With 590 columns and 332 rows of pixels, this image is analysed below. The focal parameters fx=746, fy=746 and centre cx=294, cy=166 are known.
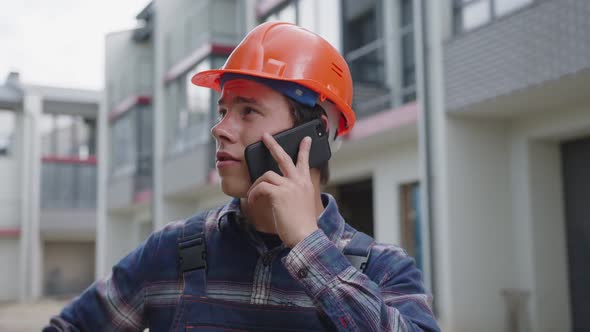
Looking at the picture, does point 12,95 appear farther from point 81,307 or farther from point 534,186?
point 81,307

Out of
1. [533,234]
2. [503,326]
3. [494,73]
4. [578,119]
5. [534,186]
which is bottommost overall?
[503,326]

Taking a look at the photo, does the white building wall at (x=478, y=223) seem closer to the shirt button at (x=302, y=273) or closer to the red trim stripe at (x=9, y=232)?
the shirt button at (x=302, y=273)

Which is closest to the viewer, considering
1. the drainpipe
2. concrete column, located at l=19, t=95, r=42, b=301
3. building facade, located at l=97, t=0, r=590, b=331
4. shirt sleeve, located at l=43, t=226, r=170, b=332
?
shirt sleeve, located at l=43, t=226, r=170, b=332

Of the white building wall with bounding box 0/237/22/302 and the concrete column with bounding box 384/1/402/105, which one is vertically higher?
the concrete column with bounding box 384/1/402/105

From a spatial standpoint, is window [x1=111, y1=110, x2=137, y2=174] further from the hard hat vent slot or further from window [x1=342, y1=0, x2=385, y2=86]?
the hard hat vent slot

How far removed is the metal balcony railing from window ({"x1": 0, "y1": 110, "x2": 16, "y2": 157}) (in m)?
1.56

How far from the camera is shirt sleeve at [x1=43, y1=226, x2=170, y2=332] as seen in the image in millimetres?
2039

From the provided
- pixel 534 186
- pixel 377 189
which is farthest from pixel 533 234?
pixel 377 189

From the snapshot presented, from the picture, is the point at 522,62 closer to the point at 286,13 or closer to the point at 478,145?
the point at 478,145

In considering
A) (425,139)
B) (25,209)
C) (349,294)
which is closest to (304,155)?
(349,294)

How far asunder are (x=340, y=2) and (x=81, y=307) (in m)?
12.6

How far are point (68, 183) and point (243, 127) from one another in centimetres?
3230

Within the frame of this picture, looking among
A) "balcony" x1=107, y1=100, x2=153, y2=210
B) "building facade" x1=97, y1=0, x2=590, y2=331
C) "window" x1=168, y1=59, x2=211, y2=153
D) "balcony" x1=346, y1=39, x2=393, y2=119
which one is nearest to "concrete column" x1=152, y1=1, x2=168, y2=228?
"window" x1=168, y1=59, x2=211, y2=153

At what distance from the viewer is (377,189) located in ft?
45.9
